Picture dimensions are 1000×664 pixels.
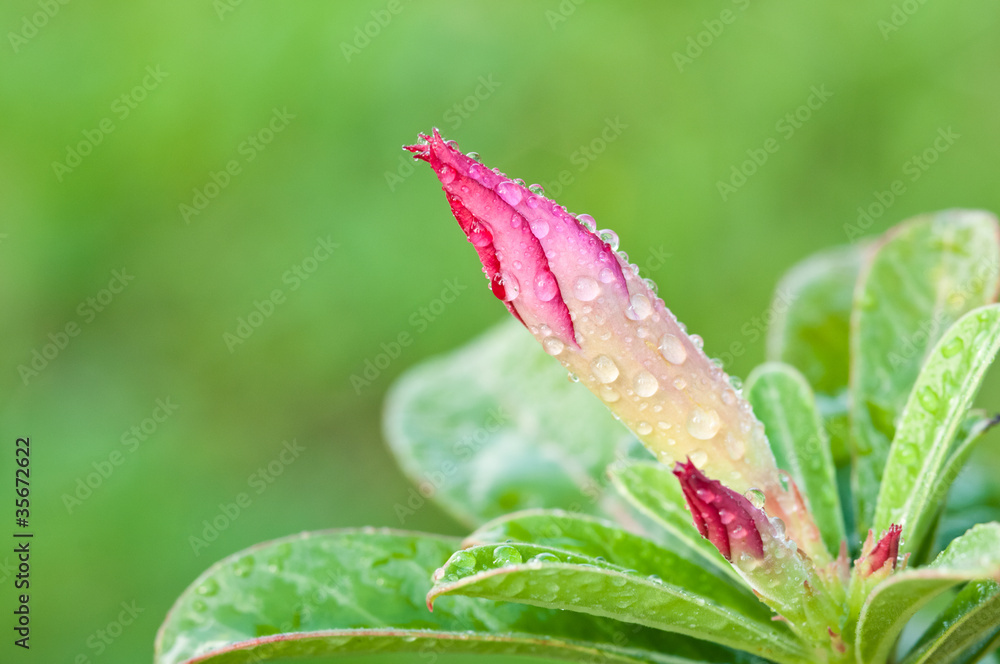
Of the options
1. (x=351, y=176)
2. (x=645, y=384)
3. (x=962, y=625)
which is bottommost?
(x=962, y=625)

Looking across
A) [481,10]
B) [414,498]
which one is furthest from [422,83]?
[414,498]

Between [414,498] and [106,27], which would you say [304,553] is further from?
[106,27]

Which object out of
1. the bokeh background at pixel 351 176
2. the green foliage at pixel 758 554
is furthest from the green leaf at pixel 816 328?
the bokeh background at pixel 351 176

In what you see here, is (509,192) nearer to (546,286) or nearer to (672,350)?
(546,286)

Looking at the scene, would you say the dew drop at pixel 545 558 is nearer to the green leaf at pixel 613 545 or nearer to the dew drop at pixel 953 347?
the green leaf at pixel 613 545

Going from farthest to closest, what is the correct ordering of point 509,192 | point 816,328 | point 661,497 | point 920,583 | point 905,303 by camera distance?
point 816,328
point 905,303
point 661,497
point 509,192
point 920,583

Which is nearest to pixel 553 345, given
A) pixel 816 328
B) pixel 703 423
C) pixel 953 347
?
pixel 703 423

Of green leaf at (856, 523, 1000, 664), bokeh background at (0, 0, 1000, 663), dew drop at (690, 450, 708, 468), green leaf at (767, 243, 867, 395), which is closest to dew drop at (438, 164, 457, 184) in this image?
dew drop at (690, 450, 708, 468)
